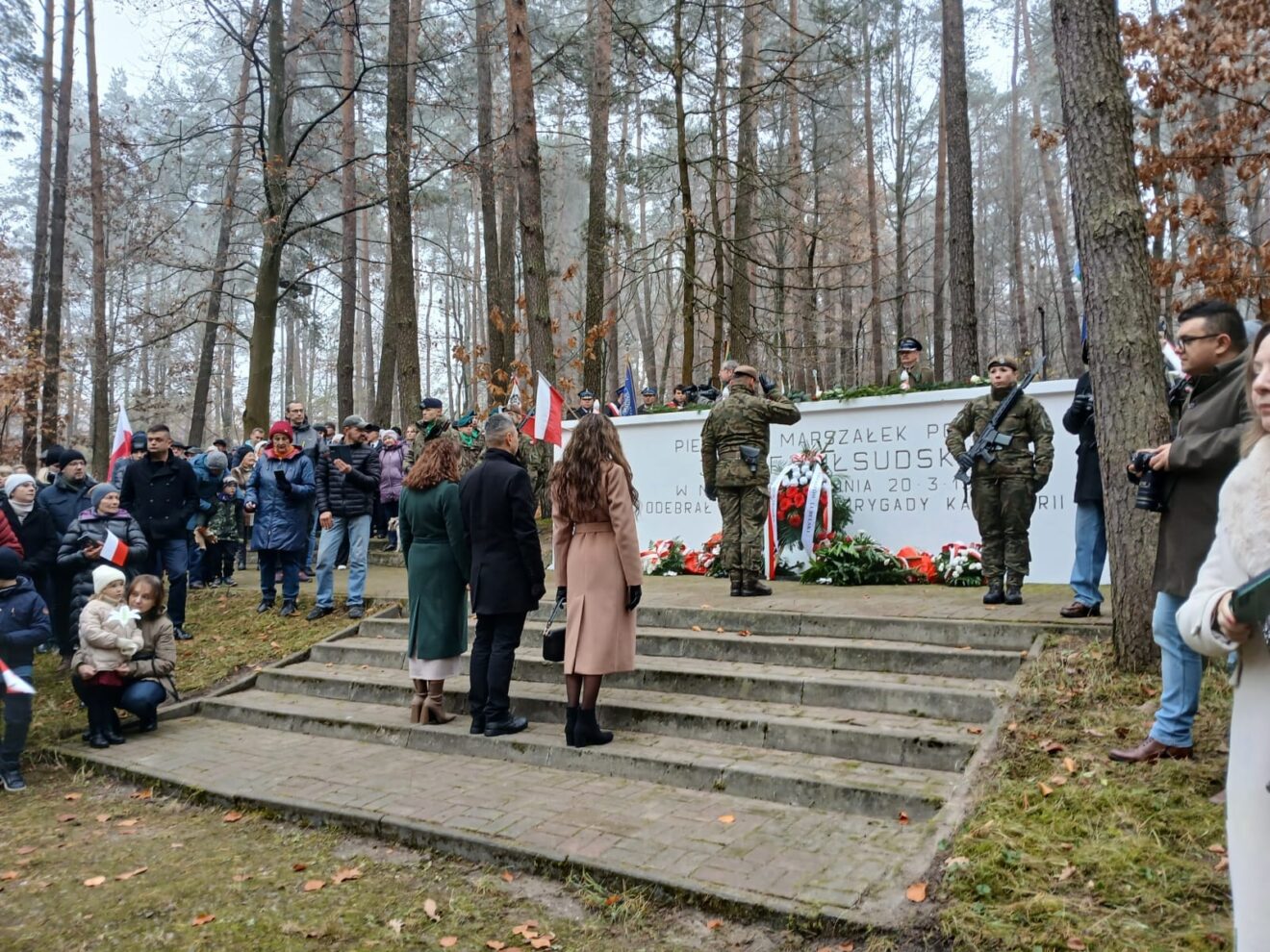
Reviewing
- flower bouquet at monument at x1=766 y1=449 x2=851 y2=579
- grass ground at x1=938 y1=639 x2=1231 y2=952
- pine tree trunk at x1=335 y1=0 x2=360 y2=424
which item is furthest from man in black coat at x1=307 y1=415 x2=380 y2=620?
pine tree trunk at x1=335 y1=0 x2=360 y2=424

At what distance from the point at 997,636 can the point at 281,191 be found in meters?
13.5

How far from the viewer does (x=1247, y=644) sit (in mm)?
2012

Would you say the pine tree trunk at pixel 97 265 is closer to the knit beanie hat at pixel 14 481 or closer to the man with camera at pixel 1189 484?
the knit beanie hat at pixel 14 481

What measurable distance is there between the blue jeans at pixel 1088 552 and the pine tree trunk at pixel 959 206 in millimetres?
6916

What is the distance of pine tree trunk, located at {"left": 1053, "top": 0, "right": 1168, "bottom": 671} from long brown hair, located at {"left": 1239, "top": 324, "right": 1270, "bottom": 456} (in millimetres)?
3267

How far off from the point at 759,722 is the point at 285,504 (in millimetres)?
6427

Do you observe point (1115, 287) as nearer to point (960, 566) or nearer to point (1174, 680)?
point (1174, 680)

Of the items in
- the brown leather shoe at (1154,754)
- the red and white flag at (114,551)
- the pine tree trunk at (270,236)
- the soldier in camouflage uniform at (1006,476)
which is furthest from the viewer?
the pine tree trunk at (270,236)

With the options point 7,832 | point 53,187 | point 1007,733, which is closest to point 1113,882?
point 1007,733

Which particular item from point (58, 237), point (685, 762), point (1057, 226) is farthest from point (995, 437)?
point (58, 237)

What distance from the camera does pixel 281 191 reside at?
15188 millimetres

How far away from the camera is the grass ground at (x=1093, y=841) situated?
126 inches

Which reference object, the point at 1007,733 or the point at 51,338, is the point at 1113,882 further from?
the point at 51,338

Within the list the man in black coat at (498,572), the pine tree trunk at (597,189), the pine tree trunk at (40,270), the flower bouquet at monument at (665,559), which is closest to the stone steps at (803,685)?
the man in black coat at (498,572)
